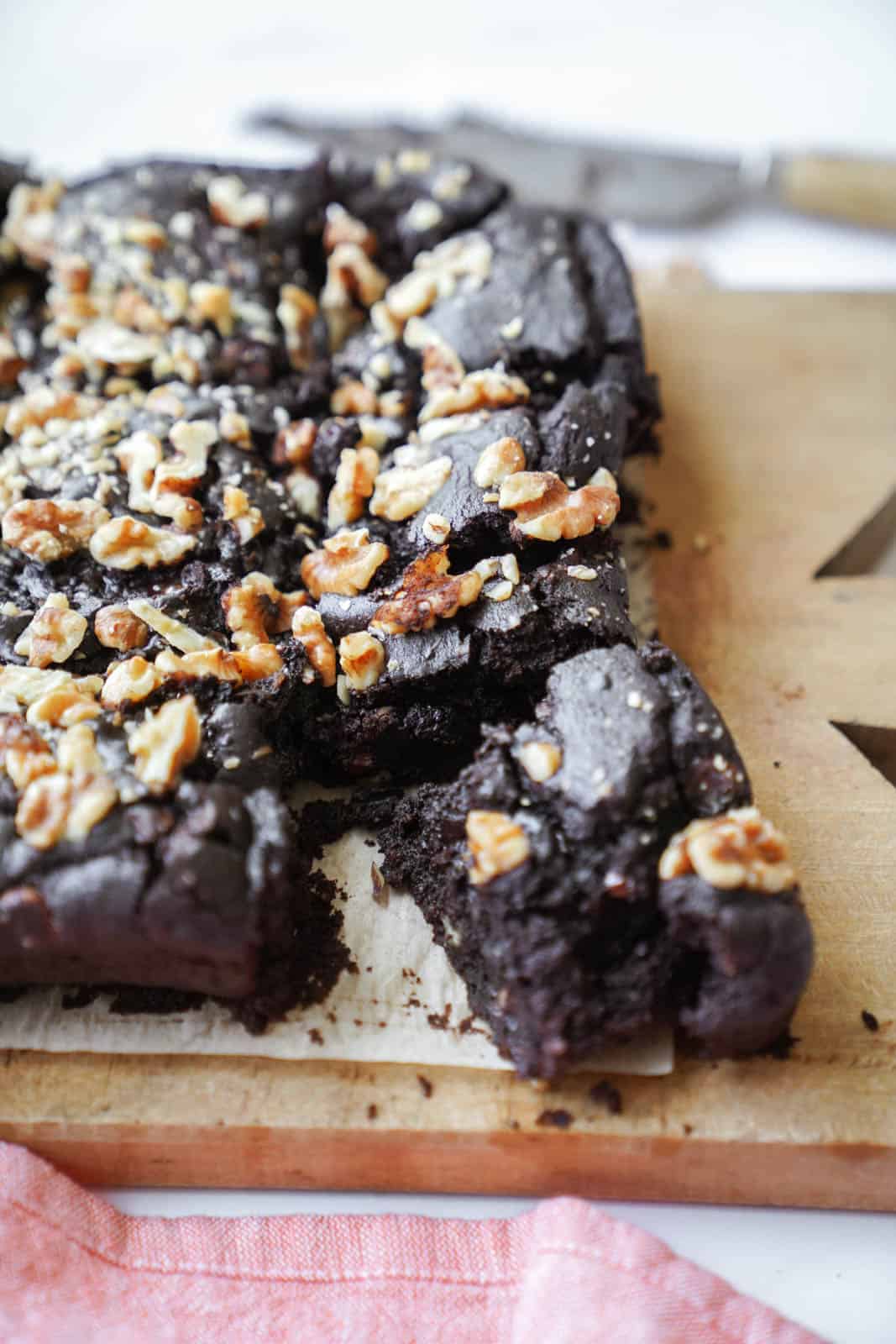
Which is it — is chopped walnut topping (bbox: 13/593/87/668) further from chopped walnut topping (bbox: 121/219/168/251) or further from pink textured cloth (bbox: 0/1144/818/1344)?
chopped walnut topping (bbox: 121/219/168/251)

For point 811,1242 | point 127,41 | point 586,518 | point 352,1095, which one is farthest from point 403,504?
point 127,41

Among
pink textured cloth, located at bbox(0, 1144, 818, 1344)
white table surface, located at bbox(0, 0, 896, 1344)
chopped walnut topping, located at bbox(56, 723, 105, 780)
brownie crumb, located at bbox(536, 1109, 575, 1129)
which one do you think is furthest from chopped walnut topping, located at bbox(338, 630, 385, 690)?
white table surface, located at bbox(0, 0, 896, 1344)

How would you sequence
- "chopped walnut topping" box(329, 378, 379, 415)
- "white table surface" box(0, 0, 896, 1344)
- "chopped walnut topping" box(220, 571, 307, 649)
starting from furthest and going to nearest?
"white table surface" box(0, 0, 896, 1344) < "chopped walnut topping" box(329, 378, 379, 415) < "chopped walnut topping" box(220, 571, 307, 649)

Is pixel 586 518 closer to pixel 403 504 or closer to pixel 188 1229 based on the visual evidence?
pixel 403 504

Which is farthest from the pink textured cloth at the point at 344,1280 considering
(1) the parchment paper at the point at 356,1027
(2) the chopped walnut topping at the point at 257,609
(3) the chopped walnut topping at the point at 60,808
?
(2) the chopped walnut topping at the point at 257,609

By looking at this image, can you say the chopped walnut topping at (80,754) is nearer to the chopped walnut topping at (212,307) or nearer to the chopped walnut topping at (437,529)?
the chopped walnut topping at (437,529)

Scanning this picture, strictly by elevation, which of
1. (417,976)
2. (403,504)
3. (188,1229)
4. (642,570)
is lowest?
(188,1229)

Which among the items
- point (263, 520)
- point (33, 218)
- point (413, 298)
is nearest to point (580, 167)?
point (413, 298)
